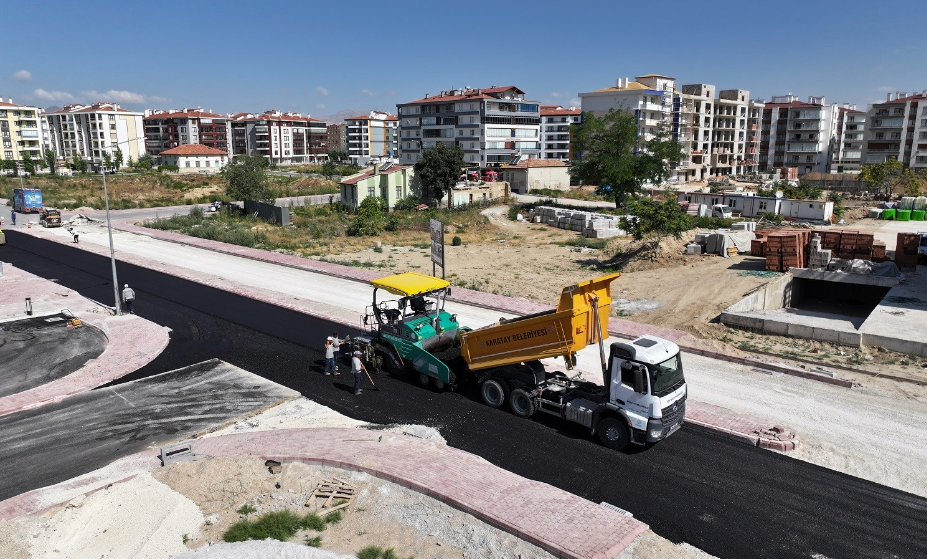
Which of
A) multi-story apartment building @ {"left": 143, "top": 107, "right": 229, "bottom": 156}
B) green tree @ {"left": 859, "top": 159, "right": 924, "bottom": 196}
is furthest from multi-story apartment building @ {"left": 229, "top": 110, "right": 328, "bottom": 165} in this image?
green tree @ {"left": 859, "top": 159, "right": 924, "bottom": 196}

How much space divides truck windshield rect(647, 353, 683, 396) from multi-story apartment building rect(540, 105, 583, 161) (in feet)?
352

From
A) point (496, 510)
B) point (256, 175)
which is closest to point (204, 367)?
point (496, 510)

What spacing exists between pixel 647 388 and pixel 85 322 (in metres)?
20.5

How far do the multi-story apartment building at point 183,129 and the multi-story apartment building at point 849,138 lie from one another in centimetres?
12620

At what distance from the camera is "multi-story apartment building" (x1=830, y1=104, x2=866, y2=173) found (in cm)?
10456

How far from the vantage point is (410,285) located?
16.5 metres

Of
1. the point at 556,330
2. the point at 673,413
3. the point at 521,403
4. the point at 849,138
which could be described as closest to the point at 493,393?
the point at 521,403

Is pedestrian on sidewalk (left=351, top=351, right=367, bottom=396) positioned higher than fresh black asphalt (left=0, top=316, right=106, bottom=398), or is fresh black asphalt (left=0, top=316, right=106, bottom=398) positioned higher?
pedestrian on sidewalk (left=351, top=351, right=367, bottom=396)

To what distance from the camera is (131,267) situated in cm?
3272

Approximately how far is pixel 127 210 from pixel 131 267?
111 feet

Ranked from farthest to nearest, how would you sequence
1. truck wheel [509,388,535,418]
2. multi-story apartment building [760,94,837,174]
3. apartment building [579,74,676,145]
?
multi-story apartment building [760,94,837,174] → apartment building [579,74,676,145] → truck wheel [509,388,535,418]

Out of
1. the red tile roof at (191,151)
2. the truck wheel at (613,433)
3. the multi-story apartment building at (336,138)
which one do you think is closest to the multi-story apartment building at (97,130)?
the red tile roof at (191,151)

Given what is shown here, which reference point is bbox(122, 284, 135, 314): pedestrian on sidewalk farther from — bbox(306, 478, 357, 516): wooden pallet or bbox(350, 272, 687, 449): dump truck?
bbox(306, 478, 357, 516): wooden pallet

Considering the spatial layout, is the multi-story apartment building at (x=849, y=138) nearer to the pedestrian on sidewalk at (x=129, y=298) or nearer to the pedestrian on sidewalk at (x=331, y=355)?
the pedestrian on sidewalk at (x=331, y=355)
